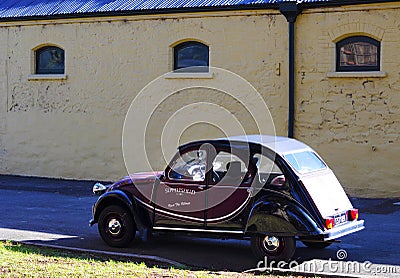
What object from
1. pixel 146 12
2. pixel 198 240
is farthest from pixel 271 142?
pixel 146 12

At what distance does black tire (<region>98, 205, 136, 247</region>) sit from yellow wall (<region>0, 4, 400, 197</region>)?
671 cm

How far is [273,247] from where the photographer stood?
30.6ft

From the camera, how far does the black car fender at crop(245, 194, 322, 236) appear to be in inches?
356

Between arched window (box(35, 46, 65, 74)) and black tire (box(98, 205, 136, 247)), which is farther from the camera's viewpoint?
arched window (box(35, 46, 65, 74))

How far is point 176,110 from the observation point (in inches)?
696

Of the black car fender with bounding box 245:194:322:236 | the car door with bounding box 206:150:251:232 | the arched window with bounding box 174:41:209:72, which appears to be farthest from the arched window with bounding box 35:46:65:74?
the black car fender with bounding box 245:194:322:236

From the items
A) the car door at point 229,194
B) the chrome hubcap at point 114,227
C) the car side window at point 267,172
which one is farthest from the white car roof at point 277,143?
the chrome hubcap at point 114,227

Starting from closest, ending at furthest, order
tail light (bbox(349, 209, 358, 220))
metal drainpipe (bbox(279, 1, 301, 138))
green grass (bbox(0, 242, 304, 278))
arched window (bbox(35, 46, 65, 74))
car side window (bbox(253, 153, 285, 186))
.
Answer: green grass (bbox(0, 242, 304, 278)) < car side window (bbox(253, 153, 285, 186)) < tail light (bbox(349, 209, 358, 220)) < metal drainpipe (bbox(279, 1, 301, 138)) < arched window (bbox(35, 46, 65, 74))

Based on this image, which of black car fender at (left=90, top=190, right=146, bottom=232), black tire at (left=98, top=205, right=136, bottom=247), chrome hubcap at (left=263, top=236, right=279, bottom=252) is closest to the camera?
chrome hubcap at (left=263, top=236, right=279, bottom=252)

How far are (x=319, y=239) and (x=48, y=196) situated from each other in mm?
8713

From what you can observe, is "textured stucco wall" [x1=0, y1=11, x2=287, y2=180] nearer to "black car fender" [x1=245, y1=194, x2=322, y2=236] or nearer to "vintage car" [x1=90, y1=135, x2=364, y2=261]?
"vintage car" [x1=90, y1=135, x2=364, y2=261]

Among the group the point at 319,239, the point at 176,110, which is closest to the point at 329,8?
the point at 176,110

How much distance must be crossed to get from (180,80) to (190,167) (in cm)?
761

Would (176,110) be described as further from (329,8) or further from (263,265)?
(263,265)
